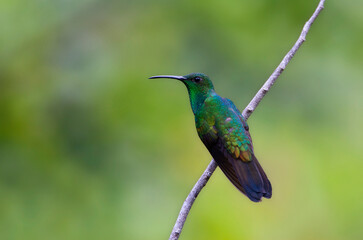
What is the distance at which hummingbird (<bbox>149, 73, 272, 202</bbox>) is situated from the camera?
9.03 ft

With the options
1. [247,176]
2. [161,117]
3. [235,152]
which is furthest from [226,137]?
[161,117]

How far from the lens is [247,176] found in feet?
9.11

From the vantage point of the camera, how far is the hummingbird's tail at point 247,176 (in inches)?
104

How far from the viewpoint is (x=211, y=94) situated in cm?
328

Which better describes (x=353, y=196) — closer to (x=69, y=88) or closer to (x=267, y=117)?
(x=267, y=117)

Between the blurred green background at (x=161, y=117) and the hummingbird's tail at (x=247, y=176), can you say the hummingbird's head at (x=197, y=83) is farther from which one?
the blurred green background at (x=161, y=117)

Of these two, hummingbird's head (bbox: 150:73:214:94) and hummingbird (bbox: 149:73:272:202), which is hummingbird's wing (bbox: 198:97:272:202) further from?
hummingbird's head (bbox: 150:73:214:94)

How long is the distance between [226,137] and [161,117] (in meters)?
2.32

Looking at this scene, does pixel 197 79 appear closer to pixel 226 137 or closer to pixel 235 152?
pixel 226 137

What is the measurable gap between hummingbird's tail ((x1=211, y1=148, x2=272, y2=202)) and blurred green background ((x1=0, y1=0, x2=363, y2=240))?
1.75 m

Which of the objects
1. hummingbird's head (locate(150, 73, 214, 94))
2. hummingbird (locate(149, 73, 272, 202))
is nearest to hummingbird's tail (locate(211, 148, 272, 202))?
hummingbird (locate(149, 73, 272, 202))

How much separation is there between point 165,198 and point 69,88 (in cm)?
154

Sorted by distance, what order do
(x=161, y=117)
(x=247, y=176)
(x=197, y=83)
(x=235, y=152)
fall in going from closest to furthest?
(x=247, y=176) < (x=235, y=152) < (x=197, y=83) < (x=161, y=117)

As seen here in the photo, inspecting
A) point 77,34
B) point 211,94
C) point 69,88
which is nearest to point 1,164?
point 69,88
